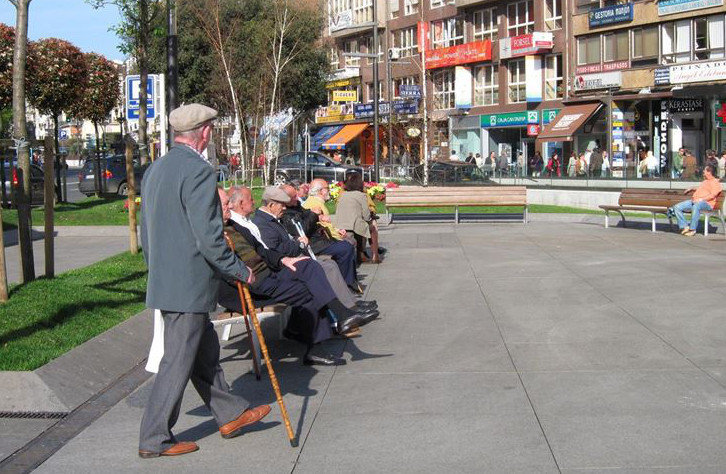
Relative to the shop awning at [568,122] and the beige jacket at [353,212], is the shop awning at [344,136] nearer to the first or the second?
the shop awning at [568,122]

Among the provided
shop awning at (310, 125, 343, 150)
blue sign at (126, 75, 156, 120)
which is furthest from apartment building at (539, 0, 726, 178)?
blue sign at (126, 75, 156, 120)

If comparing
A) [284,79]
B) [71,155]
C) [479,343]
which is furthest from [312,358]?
[71,155]

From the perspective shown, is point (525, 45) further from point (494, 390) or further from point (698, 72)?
point (494, 390)

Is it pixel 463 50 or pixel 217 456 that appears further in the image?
pixel 463 50

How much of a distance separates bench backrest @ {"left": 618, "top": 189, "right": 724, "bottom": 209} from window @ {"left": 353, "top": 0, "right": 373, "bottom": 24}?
52.4 metres

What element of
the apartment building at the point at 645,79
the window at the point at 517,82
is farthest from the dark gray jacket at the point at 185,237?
the window at the point at 517,82

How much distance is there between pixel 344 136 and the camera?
6981cm

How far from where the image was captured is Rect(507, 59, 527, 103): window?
53.8m

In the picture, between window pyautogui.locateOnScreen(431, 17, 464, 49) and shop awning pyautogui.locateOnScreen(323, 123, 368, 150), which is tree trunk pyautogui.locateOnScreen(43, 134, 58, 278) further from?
shop awning pyautogui.locateOnScreen(323, 123, 368, 150)

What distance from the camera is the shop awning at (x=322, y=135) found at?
72.3 m

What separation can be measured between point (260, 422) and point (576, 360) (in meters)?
2.88

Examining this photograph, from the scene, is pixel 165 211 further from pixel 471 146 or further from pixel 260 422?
pixel 471 146

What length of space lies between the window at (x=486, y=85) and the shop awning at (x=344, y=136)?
12139 mm

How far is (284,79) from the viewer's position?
5562 centimetres
